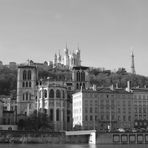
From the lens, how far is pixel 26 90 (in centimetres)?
15050

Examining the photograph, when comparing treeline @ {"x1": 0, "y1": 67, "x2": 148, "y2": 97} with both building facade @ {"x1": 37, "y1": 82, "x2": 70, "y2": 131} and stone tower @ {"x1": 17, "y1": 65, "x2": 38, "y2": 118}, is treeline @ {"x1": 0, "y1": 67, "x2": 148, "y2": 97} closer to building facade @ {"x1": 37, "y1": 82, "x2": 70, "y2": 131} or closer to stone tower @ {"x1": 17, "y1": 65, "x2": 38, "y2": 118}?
stone tower @ {"x1": 17, "y1": 65, "x2": 38, "y2": 118}

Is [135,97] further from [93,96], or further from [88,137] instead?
[88,137]

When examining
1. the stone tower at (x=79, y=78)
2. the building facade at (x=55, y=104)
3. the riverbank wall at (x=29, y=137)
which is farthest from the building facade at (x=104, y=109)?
the stone tower at (x=79, y=78)

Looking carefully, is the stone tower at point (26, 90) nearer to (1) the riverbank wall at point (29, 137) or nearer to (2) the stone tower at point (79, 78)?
(2) the stone tower at point (79, 78)

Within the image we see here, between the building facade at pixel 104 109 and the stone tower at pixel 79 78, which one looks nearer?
the building facade at pixel 104 109

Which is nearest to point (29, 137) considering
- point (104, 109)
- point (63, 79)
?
point (104, 109)

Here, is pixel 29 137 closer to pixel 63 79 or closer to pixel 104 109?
pixel 104 109

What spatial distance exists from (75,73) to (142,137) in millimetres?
55503

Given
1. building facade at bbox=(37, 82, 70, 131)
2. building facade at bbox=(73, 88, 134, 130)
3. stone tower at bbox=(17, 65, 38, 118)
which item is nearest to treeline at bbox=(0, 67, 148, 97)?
stone tower at bbox=(17, 65, 38, 118)

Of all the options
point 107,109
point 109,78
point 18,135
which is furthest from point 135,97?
point 109,78

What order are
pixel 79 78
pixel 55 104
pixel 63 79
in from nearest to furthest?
pixel 55 104, pixel 79 78, pixel 63 79

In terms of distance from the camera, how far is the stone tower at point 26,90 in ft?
484

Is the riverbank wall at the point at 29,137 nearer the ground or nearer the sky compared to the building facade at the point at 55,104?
nearer the ground

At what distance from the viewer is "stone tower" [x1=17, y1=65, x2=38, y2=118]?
148 m
